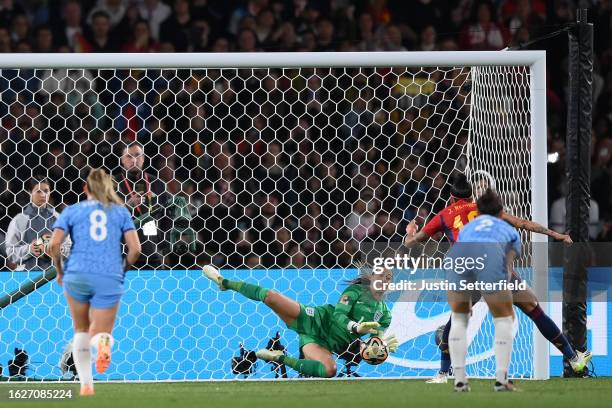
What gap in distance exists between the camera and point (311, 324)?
949 centimetres

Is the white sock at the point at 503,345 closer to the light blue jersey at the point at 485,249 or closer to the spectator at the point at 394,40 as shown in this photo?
the light blue jersey at the point at 485,249

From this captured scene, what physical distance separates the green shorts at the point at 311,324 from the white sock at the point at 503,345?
1.88m

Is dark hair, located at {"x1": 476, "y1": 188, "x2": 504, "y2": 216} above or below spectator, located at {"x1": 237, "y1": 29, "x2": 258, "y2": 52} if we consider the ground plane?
below

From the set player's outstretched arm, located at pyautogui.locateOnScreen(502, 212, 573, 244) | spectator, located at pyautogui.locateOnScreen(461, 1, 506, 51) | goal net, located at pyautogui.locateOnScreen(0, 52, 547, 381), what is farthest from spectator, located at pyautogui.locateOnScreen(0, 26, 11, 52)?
player's outstretched arm, located at pyautogui.locateOnScreen(502, 212, 573, 244)

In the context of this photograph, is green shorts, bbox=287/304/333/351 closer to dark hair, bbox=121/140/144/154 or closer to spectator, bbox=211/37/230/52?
dark hair, bbox=121/140/144/154

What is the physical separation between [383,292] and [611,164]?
199 inches

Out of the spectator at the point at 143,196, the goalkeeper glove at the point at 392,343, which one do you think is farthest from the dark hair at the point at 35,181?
the goalkeeper glove at the point at 392,343

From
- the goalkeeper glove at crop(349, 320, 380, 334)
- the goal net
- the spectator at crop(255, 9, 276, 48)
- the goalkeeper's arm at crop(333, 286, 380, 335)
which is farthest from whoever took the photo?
the spectator at crop(255, 9, 276, 48)

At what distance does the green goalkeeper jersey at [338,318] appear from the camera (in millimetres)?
9453

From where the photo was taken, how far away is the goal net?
9633mm

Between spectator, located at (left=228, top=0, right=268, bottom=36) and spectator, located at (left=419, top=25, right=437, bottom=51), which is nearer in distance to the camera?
spectator, located at (left=228, top=0, right=268, bottom=36)

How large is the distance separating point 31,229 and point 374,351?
2972 mm

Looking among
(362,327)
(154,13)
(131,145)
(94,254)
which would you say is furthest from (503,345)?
(154,13)

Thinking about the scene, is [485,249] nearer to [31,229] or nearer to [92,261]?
[92,261]
